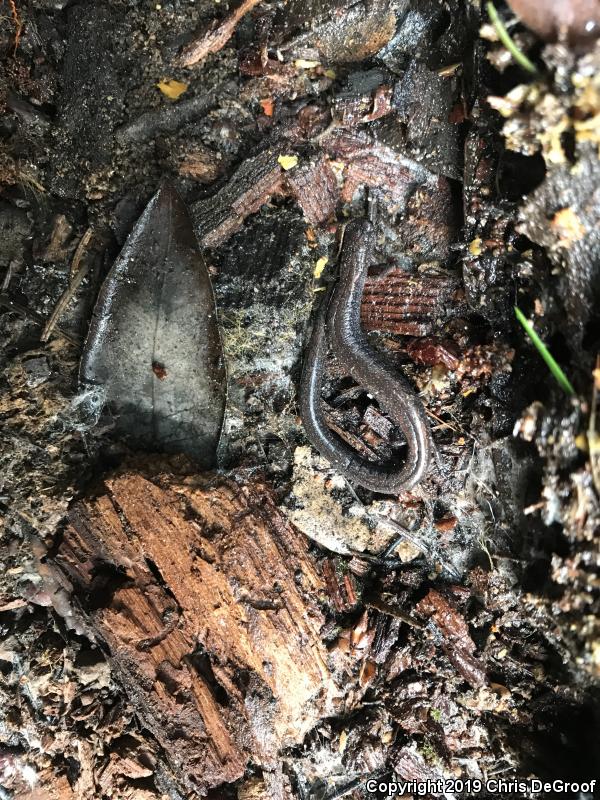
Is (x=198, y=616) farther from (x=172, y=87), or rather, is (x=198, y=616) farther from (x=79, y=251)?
(x=172, y=87)

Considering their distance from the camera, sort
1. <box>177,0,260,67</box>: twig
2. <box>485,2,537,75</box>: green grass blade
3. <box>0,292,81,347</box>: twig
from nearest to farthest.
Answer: <box>485,2,537,75</box>: green grass blade, <box>177,0,260,67</box>: twig, <box>0,292,81,347</box>: twig

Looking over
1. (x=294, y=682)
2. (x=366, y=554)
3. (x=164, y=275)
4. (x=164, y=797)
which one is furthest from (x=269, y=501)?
(x=164, y=797)

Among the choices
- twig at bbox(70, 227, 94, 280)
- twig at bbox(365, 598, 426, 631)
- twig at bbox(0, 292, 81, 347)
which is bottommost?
twig at bbox(365, 598, 426, 631)

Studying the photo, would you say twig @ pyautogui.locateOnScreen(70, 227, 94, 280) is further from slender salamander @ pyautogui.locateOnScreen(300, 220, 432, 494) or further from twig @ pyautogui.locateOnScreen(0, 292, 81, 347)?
slender salamander @ pyautogui.locateOnScreen(300, 220, 432, 494)

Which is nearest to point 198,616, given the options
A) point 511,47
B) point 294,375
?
point 294,375

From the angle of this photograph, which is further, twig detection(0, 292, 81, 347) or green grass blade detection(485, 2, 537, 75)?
twig detection(0, 292, 81, 347)

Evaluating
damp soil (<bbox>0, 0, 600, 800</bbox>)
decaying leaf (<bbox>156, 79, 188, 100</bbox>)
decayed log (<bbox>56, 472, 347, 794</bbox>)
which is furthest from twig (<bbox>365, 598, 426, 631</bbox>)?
decaying leaf (<bbox>156, 79, 188, 100</bbox>)
